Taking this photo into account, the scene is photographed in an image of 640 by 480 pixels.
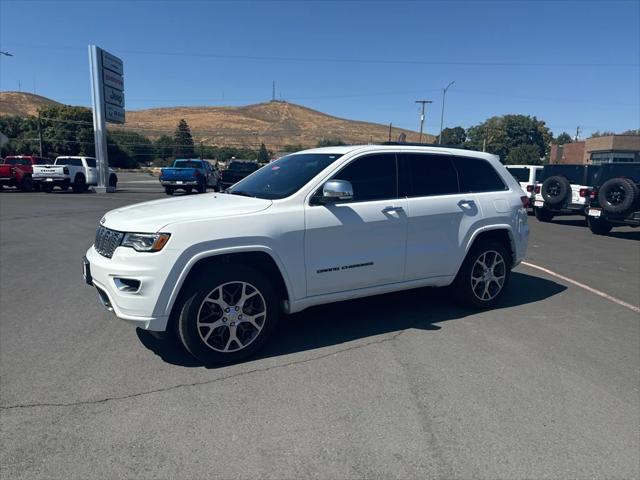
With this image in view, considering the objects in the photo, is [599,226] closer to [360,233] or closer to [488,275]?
[488,275]

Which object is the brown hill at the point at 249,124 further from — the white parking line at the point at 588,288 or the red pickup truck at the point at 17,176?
the white parking line at the point at 588,288

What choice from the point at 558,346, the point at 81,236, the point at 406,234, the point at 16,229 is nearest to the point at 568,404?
the point at 558,346

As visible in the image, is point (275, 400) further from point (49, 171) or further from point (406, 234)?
point (49, 171)

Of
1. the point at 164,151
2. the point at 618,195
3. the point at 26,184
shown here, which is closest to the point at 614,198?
the point at 618,195

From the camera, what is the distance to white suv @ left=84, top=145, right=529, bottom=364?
363 cm

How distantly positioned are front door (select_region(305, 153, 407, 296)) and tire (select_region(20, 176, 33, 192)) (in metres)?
24.1

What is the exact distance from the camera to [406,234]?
15.2ft

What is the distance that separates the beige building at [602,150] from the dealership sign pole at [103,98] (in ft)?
156

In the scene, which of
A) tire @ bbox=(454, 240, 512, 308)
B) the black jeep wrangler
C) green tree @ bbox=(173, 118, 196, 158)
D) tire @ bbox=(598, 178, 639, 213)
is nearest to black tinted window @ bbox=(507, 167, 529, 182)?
the black jeep wrangler

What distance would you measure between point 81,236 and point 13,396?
775cm

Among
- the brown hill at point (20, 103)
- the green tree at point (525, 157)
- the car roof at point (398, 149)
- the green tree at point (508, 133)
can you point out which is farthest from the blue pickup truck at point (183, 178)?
the brown hill at point (20, 103)

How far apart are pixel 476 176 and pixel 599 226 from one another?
960 centimetres

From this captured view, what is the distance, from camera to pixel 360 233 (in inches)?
170

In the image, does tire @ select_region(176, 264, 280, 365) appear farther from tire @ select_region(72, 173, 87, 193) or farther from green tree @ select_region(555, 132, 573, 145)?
green tree @ select_region(555, 132, 573, 145)
